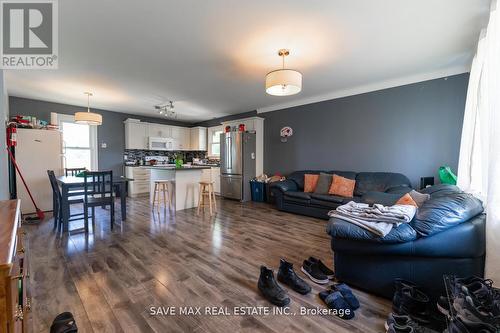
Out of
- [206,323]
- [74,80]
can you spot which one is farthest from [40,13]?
[206,323]

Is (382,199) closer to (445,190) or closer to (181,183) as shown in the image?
(445,190)

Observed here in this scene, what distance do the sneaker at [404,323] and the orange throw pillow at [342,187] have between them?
268 cm

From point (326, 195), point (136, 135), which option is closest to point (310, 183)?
point (326, 195)

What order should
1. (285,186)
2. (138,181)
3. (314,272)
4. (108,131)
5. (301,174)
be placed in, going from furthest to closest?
(138,181)
(108,131)
(301,174)
(285,186)
(314,272)

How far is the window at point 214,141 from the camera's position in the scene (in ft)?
23.7

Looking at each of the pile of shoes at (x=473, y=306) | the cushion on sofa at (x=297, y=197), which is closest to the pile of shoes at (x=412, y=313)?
the pile of shoes at (x=473, y=306)

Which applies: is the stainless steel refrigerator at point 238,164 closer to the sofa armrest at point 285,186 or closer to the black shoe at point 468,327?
the sofa armrest at point 285,186

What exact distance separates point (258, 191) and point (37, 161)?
4655 mm

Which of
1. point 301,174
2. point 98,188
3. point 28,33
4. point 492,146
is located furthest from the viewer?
point 301,174

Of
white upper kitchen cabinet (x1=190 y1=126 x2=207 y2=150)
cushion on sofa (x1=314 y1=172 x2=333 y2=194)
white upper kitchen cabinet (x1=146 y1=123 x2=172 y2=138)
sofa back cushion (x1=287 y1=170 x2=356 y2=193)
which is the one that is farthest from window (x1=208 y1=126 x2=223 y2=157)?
cushion on sofa (x1=314 y1=172 x2=333 y2=194)

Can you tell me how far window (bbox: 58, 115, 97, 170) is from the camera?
5484mm

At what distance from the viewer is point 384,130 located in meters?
4.03

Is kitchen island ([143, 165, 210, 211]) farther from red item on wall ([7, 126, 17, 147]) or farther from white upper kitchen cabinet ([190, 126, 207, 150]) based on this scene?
white upper kitchen cabinet ([190, 126, 207, 150])

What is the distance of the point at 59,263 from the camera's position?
229cm
